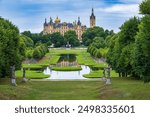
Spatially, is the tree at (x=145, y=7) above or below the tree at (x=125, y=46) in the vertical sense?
above

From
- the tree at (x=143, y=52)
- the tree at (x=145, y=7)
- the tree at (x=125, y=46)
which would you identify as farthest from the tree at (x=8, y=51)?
the tree at (x=145, y=7)

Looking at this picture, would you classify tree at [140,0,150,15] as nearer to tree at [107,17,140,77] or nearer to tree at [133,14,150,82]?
tree at [133,14,150,82]

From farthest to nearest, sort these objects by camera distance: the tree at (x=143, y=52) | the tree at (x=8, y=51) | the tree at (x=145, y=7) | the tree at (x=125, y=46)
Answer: the tree at (x=125, y=46)
the tree at (x=8, y=51)
the tree at (x=145, y=7)
the tree at (x=143, y=52)

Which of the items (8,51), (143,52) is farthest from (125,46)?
(143,52)

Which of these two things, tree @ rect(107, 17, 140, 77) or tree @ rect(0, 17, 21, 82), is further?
tree @ rect(107, 17, 140, 77)

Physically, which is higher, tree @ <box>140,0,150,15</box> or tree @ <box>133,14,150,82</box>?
tree @ <box>140,0,150,15</box>

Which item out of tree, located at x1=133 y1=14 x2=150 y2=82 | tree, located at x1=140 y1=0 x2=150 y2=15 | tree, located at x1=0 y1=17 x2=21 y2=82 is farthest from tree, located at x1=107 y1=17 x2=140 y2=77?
tree, located at x1=140 y1=0 x2=150 y2=15

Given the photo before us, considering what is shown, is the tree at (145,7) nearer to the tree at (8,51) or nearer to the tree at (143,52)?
the tree at (143,52)

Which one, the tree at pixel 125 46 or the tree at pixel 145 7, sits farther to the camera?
the tree at pixel 125 46

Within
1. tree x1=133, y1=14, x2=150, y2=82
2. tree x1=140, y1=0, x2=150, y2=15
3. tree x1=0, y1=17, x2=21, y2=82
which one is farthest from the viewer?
tree x1=0, y1=17, x2=21, y2=82

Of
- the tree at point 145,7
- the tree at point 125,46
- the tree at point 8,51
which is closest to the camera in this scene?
the tree at point 145,7

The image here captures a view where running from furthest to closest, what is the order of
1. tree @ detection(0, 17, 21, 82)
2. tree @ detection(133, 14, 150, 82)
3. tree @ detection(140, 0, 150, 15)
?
1. tree @ detection(0, 17, 21, 82)
2. tree @ detection(140, 0, 150, 15)
3. tree @ detection(133, 14, 150, 82)

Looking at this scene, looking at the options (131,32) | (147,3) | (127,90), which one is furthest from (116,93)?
(131,32)

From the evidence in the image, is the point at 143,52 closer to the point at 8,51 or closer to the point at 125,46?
the point at 125,46
